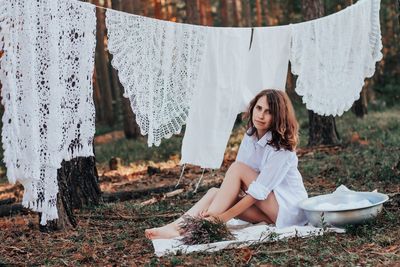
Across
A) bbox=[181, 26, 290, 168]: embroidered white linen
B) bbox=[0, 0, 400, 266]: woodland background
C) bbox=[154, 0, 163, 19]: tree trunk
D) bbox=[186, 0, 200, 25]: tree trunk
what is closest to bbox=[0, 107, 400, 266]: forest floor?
bbox=[0, 0, 400, 266]: woodland background

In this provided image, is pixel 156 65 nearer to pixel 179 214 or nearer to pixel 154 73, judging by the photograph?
pixel 154 73

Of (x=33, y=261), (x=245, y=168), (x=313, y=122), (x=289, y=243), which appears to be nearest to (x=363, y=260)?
(x=289, y=243)

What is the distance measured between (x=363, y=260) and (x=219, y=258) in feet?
2.62

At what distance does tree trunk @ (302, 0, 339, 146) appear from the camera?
7949 mm

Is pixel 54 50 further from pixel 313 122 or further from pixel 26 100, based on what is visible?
pixel 313 122

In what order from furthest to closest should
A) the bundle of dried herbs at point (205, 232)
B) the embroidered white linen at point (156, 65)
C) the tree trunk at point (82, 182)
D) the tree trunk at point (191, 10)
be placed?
the tree trunk at point (191, 10)
the tree trunk at point (82, 182)
the embroidered white linen at point (156, 65)
the bundle of dried herbs at point (205, 232)

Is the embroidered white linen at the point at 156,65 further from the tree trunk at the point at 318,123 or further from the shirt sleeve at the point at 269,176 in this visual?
the tree trunk at the point at 318,123

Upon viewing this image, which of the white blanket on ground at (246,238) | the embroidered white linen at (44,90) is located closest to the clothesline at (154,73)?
the embroidered white linen at (44,90)

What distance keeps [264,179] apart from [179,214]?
975 mm

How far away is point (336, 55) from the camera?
5.02 meters

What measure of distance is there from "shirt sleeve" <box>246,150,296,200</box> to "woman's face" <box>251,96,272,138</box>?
222mm

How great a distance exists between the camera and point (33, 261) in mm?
3676

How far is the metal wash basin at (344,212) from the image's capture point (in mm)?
3795

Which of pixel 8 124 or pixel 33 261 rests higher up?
pixel 8 124
